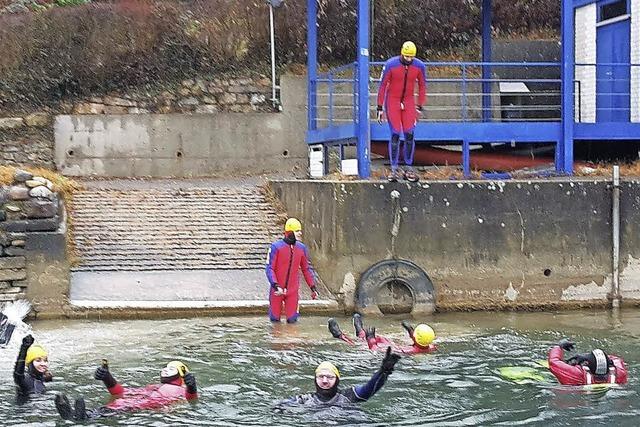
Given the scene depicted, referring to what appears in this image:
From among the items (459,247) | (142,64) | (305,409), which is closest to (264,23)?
(142,64)

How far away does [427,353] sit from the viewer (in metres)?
12.3

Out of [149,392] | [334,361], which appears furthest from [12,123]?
[149,392]

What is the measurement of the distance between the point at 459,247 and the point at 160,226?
5.13 m

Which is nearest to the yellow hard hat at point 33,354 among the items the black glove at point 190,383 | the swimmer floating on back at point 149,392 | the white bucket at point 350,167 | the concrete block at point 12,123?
the swimmer floating on back at point 149,392

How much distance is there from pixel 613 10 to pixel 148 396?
14.9 meters

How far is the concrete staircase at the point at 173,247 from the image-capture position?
15195 millimetres

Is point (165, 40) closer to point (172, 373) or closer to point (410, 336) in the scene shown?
point (410, 336)

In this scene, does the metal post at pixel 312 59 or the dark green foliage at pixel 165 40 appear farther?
the dark green foliage at pixel 165 40

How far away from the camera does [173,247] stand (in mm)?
16656

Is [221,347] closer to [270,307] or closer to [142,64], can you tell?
[270,307]

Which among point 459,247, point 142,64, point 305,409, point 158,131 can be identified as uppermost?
point 142,64

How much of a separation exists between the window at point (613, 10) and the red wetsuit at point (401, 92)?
6466mm

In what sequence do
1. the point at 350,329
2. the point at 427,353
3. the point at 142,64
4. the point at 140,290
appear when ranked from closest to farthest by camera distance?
1. the point at 427,353
2. the point at 350,329
3. the point at 140,290
4. the point at 142,64

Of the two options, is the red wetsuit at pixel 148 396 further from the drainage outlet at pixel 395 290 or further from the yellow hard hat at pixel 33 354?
the drainage outlet at pixel 395 290
